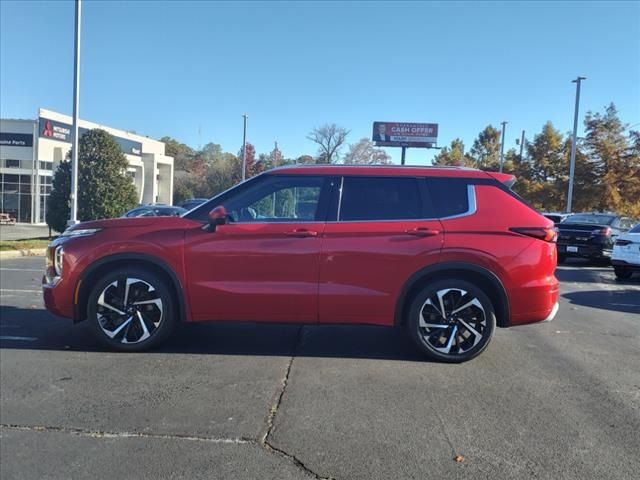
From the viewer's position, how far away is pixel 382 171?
545 centimetres

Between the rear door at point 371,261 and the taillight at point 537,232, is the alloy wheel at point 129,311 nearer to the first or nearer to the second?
the rear door at point 371,261

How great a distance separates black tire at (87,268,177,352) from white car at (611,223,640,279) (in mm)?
10350

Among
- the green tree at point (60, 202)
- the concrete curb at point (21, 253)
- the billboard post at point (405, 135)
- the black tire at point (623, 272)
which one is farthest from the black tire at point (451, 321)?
the billboard post at point (405, 135)

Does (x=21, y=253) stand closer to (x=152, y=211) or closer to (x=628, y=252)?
(x=152, y=211)

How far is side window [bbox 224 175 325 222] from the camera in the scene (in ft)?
17.6

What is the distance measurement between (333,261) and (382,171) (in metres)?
1.05

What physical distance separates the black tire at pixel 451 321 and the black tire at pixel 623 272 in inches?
344

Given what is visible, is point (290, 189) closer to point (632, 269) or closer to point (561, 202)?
point (632, 269)

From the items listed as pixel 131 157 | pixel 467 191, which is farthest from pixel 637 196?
pixel 131 157

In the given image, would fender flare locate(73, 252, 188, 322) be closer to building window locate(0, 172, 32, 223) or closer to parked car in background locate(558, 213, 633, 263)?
parked car in background locate(558, 213, 633, 263)

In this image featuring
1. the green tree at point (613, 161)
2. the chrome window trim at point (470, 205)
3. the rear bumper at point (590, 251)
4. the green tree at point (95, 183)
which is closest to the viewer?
the chrome window trim at point (470, 205)

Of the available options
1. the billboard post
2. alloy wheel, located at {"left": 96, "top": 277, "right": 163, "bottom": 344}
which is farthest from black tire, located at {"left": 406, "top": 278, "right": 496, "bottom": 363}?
the billboard post

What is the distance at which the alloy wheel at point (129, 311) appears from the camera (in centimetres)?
536

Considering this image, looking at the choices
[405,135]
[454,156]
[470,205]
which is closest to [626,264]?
[470,205]
